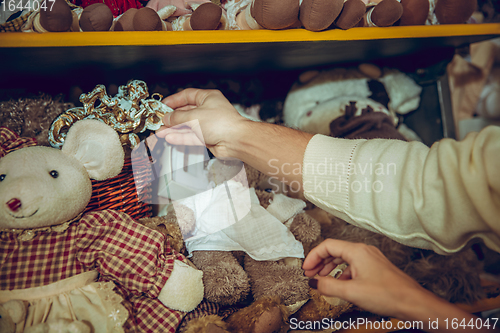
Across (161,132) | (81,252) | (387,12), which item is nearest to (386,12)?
(387,12)

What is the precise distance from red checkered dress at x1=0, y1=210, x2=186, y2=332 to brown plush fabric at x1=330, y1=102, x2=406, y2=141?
600mm

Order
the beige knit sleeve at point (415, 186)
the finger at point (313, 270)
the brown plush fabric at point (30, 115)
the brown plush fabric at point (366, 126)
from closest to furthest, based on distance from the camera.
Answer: the beige knit sleeve at point (415, 186)
the finger at point (313, 270)
the brown plush fabric at point (30, 115)
the brown plush fabric at point (366, 126)

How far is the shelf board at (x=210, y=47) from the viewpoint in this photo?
21.1 inches

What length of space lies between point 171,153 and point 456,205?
0.60m

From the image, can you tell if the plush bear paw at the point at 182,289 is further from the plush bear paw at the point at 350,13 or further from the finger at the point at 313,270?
the plush bear paw at the point at 350,13

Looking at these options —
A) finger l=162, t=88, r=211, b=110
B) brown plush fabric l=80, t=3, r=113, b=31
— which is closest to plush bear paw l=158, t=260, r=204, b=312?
finger l=162, t=88, r=211, b=110

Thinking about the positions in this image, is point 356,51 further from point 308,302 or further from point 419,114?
point 308,302

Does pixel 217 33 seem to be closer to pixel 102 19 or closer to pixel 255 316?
pixel 102 19

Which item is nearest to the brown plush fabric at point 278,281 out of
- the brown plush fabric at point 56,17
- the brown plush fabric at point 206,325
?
the brown plush fabric at point 206,325

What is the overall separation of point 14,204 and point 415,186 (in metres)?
0.68

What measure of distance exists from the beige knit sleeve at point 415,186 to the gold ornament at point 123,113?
39cm

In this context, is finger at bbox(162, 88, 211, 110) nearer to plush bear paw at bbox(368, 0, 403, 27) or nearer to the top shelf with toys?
the top shelf with toys

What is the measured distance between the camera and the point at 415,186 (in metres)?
0.48

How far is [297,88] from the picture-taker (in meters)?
0.98
